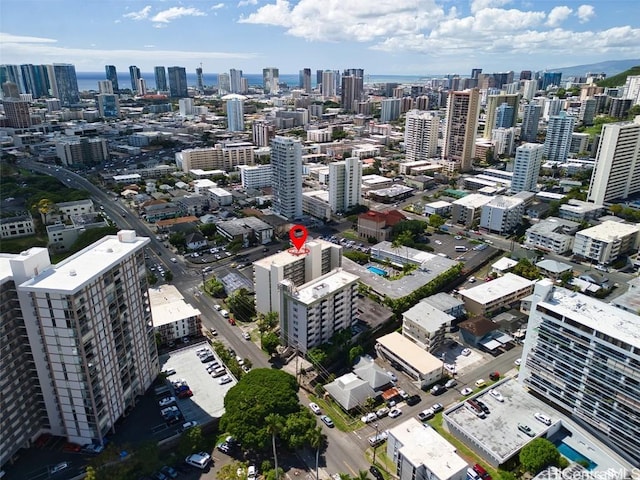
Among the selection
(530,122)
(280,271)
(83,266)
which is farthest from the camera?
(530,122)

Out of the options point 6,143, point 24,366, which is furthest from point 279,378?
point 6,143

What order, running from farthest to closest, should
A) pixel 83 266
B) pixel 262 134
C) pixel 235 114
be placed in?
pixel 235 114 → pixel 262 134 → pixel 83 266

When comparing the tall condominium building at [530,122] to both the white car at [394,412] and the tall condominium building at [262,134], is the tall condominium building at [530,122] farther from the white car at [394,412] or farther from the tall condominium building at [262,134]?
the white car at [394,412]

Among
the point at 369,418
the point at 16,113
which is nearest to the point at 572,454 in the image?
the point at 369,418

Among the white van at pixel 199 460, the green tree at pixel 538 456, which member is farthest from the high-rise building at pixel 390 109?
the white van at pixel 199 460

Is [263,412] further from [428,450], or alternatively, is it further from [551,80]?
[551,80]

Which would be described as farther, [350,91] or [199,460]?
[350,91]

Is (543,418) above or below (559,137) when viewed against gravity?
below

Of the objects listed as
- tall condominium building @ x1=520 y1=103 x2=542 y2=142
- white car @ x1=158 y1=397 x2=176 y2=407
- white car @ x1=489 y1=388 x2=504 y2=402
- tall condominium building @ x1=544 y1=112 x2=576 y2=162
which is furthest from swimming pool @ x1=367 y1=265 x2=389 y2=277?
tall condominium building @ x1=520 y1=103 x2=542 y2=142
